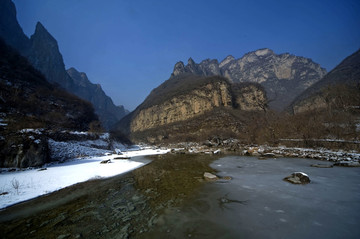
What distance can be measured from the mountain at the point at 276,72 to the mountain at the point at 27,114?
323 ft

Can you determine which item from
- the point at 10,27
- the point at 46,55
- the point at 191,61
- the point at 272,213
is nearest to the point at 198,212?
the point at 272,213

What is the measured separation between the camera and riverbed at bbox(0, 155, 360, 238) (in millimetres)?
3568

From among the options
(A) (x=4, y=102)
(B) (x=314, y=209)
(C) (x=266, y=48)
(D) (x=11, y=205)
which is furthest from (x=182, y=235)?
(C) (x=266, y=48)

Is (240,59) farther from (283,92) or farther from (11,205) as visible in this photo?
(11,205)

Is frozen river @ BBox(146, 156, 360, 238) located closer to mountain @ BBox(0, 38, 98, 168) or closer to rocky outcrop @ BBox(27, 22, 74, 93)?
mountain @ BBox(0, 38, 98, 168)

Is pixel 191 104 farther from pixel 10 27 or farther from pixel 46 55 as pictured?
pixel 46 55

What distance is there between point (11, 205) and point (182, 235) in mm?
7313

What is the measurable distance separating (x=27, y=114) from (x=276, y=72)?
17302cm

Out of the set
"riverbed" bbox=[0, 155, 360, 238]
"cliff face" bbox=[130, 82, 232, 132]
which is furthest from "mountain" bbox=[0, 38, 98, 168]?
"cliff face" bbox=[130, 82, 232, 132]

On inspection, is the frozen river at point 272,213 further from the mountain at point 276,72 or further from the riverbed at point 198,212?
the mountain at point 276,72

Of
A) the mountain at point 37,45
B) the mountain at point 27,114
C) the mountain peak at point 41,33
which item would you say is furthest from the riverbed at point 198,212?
the mountain peak at point 41,33

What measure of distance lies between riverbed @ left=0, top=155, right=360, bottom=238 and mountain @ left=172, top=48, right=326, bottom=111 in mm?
112613

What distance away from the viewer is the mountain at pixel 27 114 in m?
12.1

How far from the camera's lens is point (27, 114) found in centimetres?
2348
